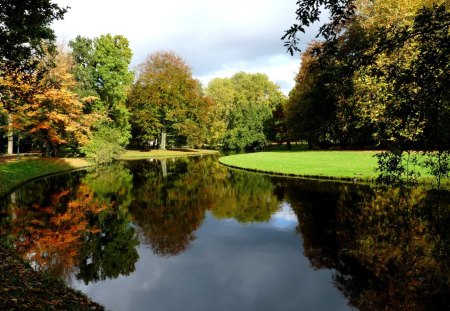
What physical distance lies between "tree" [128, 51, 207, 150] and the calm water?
1788 inches

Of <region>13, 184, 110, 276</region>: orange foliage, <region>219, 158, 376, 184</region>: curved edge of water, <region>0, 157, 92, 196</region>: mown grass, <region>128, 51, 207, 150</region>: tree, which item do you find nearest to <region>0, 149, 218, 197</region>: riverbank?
<region>0, 157, 92, 196</region>: mown grass

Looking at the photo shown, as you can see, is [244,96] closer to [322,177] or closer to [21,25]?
[322,177]

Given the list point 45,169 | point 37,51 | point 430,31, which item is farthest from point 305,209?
point 45,169

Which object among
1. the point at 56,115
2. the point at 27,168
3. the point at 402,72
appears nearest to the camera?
the point at 402,72

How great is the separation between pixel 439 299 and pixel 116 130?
183 feet

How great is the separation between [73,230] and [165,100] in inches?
Answer: 2196

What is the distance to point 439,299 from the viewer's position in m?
9.33

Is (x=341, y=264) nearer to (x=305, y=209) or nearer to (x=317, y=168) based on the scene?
(x=305, y=209)

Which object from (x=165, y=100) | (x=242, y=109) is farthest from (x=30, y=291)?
(x=242, y=109)

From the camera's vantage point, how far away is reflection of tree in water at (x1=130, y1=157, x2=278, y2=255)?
16.7m

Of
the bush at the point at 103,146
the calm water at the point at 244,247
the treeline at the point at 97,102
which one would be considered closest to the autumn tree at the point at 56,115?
the treeline at the point at 97,102

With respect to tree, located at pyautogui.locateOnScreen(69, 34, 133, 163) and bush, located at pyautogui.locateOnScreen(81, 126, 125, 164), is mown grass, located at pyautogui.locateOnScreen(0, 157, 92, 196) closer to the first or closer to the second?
bush, located at pyautogui.locateOnScreen(81, 126, 125, 164)

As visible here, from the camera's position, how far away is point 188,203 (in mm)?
23516

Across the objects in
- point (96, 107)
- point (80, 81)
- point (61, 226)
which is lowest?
point (61, 226)
